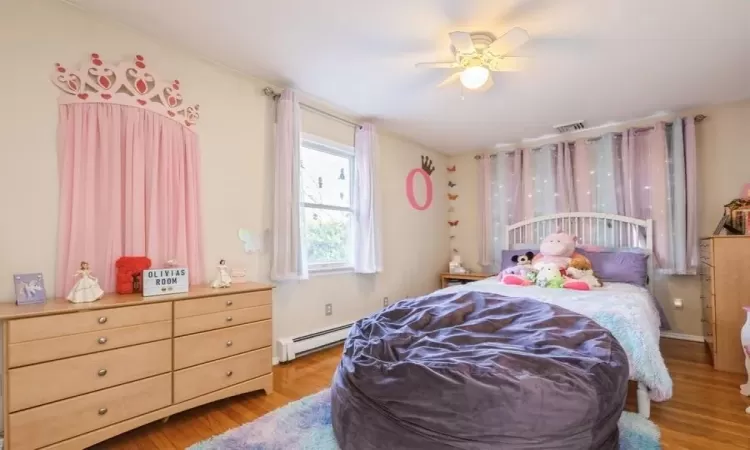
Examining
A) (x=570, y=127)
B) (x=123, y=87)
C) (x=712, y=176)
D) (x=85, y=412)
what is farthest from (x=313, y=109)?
(x=712, y=176)

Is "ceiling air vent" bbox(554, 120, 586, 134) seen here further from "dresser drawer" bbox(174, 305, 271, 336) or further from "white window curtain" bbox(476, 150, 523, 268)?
"dresser drawer" bbox(174, 305, 271, 336)

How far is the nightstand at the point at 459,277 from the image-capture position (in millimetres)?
4359

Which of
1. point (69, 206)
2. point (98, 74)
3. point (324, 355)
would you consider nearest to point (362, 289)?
point (324, 355)

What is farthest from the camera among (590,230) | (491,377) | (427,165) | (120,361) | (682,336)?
(427,165)

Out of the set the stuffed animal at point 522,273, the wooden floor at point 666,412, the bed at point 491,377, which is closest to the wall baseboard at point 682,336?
the wooden floor at point 666,412

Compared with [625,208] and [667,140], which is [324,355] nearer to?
[625,208]

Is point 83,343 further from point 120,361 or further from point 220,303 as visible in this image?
point 220,303

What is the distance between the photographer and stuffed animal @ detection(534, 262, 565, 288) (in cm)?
290

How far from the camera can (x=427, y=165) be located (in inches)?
182

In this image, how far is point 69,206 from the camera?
1.87 m

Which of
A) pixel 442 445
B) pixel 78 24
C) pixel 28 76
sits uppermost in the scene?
pixel 78 24

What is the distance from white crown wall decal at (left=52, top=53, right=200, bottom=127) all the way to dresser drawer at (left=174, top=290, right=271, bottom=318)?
121 centimetres

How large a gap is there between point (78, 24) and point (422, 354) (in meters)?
2.55

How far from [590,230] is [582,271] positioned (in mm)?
941
